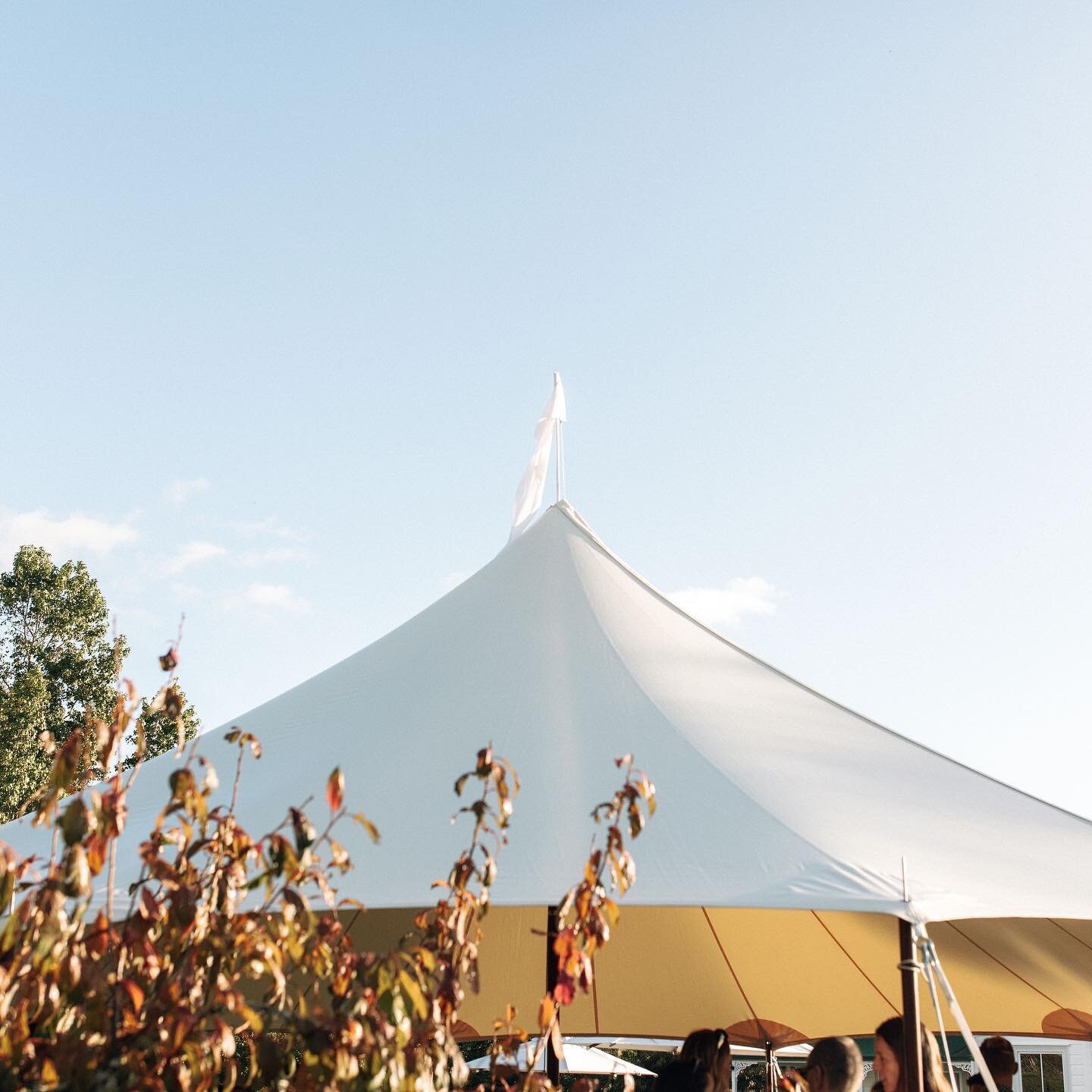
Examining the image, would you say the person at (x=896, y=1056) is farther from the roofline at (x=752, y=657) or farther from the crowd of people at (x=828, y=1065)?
the roofline at (x=752, y=657)

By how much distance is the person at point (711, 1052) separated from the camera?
4.50 meters

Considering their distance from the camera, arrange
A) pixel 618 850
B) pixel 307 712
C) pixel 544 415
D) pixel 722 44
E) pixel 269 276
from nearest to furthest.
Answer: pixel 618 850 → pixel 307 712 → pixel 544 415 → pixel 722 44 → pixel 269 276

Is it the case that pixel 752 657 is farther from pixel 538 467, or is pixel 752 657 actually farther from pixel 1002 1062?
pixel 1002 1062

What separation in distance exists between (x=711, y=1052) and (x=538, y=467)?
2576 millimetres

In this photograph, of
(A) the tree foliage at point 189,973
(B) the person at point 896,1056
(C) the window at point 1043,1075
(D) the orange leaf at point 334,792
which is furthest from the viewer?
(C) the window at point 1043,1075

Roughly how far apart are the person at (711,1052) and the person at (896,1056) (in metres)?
0.56

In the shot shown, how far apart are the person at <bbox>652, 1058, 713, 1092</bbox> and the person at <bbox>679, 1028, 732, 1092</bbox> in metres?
0.04

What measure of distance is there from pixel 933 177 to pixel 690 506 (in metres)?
2.39

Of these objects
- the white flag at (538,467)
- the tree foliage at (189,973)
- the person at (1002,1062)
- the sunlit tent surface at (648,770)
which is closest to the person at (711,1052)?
the sunlit tent surface at (648,770)

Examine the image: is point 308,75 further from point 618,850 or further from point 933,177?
point 618,850

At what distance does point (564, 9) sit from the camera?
22.0 feet

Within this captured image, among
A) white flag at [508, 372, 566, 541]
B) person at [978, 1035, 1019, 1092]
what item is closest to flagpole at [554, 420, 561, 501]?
white flag at [508, 372, 566, 541]

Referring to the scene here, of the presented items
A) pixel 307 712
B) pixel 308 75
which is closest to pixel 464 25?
pixel 308 75

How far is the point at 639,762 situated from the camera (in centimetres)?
364
